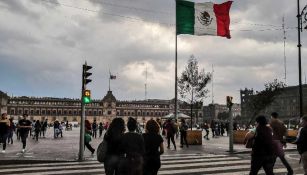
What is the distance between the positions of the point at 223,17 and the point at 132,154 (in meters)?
18.3

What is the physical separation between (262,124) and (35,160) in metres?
9.26

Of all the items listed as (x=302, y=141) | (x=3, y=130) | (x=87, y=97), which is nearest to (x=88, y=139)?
(x=87, y=97)

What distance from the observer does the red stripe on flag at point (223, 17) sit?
24188mm

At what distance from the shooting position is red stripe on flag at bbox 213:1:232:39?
24.2m

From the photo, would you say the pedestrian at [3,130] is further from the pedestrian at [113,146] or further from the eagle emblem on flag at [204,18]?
the pedestrian at [113,146]

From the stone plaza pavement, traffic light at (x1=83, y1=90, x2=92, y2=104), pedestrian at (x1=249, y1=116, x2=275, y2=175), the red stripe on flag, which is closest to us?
pedestrian at (x1=249, y1=116, x2=275, y2=175)

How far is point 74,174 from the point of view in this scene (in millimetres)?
12047

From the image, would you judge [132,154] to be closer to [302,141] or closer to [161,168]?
[302,141]

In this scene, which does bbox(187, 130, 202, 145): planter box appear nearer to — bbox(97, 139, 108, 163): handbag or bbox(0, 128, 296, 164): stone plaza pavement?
bbox(0, 128, 296, 164): stone plaza pavement

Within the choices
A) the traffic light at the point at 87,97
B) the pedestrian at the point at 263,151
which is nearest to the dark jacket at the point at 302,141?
the pedestrian at the point at 263,151

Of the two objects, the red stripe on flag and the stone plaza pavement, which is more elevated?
the red stripe on flag

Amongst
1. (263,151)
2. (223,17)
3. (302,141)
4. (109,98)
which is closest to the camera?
(263,151)

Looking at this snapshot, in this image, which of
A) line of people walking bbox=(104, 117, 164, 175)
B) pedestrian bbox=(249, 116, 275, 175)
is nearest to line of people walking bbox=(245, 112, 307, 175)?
pedestrian bbox=(249, 116, 275, 175)

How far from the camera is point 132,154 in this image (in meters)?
7.32
